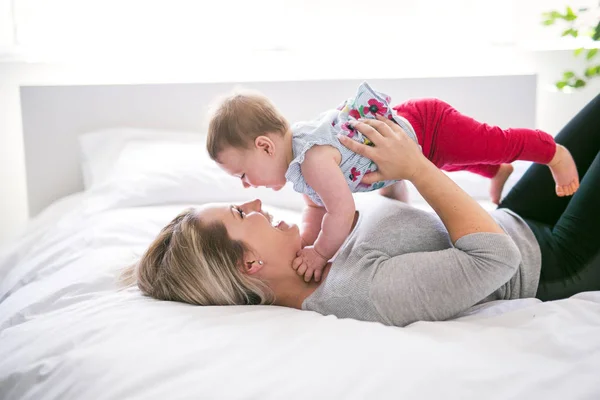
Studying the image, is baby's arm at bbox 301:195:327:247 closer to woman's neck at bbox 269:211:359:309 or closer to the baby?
the baby

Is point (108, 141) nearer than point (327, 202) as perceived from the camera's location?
No

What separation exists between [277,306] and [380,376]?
40 cm

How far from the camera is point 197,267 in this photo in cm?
129

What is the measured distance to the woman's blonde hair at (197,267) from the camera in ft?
4.25

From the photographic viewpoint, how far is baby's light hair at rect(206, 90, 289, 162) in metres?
1.36

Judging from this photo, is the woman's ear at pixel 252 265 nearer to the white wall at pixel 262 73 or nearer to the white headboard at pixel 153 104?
the white headboard at pixel 153 104

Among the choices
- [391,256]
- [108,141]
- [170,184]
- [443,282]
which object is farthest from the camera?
[108,141]

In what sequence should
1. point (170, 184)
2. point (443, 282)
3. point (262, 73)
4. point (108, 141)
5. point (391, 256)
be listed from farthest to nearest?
point (262, 73) → point (108, 141) → point (170, 184) → point (391, 256) → point (443, 282)

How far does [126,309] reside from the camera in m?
1.23

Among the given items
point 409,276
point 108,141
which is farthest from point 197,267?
point 108,141

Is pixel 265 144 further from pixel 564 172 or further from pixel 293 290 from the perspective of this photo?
pixel 564 172

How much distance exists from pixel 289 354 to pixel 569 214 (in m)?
0.87

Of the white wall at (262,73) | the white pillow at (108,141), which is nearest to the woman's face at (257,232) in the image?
the white pillow at (108,141)

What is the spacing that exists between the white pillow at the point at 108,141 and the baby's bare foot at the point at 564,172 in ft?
5.03
